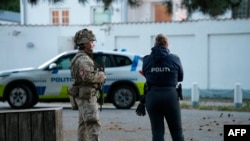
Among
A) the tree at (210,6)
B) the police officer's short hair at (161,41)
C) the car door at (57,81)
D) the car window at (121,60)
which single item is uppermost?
the tree at (210,6)

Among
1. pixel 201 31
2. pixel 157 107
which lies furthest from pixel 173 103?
pixel 201 31

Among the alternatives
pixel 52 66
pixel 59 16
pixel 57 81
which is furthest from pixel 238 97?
pixel 59 16

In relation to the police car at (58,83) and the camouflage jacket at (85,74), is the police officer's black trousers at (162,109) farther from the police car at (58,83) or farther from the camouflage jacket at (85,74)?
the police car at (58,83)

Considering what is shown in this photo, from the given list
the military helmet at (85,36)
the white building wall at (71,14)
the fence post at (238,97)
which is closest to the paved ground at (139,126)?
the military helmet at (85,36)

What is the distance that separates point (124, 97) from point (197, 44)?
725 centimetres

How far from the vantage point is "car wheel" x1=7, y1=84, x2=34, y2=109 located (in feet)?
53.7

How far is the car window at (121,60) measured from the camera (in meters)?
16.7

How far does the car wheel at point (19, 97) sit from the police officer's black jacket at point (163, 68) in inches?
380

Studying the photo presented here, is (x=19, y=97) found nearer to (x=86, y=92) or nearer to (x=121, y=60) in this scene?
(x=121, y=60)

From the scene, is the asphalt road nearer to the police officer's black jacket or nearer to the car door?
the car door

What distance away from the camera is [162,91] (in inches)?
281

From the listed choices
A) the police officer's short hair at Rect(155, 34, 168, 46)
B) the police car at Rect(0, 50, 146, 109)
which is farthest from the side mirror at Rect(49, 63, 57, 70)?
the police officer's short hair at Rect(155, 34, 168, 46)

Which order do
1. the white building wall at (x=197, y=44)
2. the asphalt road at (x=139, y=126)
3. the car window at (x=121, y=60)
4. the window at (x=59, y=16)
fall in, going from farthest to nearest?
1. the window at (x=59, y=16)
2. the white building wall at (x=197, y=44)
3. the car window at (x=121, y=60)
4. the asphalt road at (x=139, y=126)

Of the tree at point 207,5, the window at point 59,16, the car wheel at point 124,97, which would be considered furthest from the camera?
the window at point 59,16
